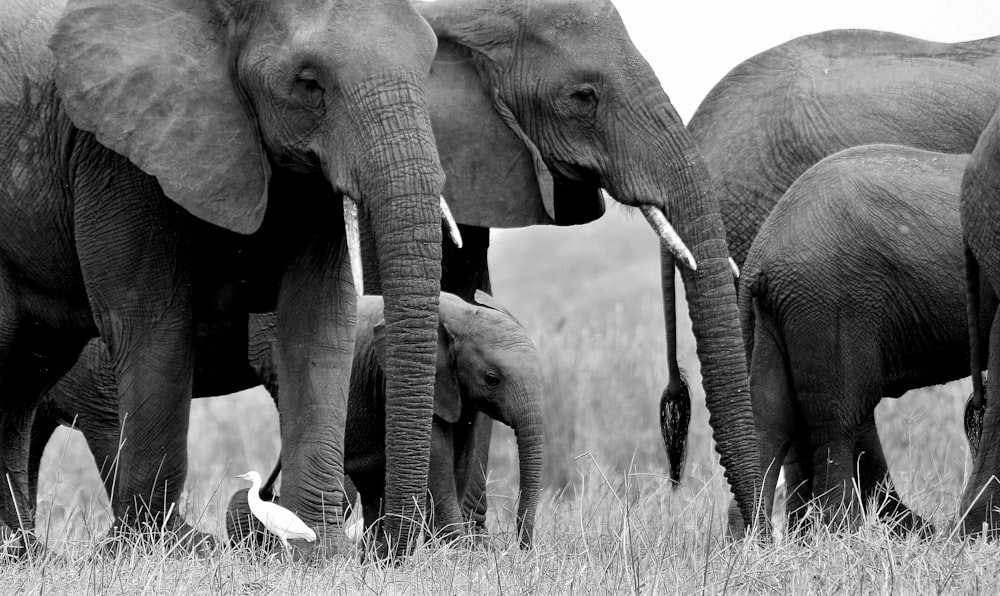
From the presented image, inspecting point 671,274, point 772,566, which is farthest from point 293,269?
point 671,274

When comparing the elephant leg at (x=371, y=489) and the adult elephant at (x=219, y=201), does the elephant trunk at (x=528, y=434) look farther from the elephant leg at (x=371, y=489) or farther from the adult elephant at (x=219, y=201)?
the adult elephant at (x=219, y=201)

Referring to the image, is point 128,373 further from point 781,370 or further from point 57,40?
point 781,370

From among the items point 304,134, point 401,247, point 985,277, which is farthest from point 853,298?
point 304,134

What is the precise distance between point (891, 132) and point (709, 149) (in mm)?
661

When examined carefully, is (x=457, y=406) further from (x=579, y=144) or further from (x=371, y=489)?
(x=579, y=144)

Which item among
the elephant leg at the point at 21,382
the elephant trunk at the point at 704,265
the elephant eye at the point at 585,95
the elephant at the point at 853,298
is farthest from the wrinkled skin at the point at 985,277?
the elephant leg at the point at 21,382

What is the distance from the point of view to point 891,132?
22.3 feet

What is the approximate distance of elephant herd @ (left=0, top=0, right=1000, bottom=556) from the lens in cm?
445

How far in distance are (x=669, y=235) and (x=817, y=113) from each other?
179cm

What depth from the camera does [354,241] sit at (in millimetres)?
4344

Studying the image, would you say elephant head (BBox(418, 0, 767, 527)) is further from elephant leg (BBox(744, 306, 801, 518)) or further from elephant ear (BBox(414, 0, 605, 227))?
elephant leg (BBox(744, 306, 801, 518))

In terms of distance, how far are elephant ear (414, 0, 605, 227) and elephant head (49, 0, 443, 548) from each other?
2.95 feet

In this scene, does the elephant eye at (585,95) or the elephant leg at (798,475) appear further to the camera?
Result: the elephant leg at (798,475)

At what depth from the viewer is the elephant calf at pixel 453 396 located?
18.3 ft
